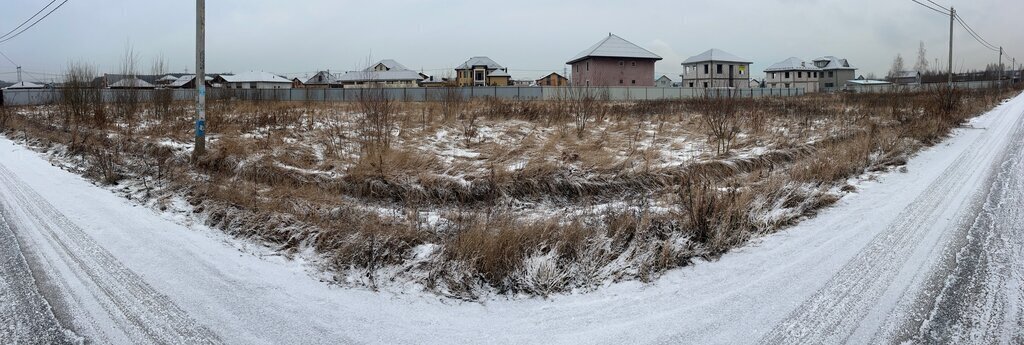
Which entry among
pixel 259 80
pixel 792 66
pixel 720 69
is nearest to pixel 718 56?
pixel 720 69

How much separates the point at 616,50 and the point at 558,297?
5809cm

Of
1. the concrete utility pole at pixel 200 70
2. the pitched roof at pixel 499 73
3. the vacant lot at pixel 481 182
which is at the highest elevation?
the pitched roof at pixel 499 73

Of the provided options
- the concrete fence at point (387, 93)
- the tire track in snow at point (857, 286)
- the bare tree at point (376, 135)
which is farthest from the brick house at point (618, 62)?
the tire track in snow at point (857, 286)

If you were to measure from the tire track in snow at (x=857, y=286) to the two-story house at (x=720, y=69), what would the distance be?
245 ft

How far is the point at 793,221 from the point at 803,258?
1332 mm

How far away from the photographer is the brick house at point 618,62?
194 ft

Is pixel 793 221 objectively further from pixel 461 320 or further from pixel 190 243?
pixel 190 243

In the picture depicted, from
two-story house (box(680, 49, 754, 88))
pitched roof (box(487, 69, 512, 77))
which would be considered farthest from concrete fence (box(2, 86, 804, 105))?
pitched roof (box(487, 69, 512, 77))

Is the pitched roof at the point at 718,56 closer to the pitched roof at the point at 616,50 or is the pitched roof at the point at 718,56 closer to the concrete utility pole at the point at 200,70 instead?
the pitched roof at the point at 616,50

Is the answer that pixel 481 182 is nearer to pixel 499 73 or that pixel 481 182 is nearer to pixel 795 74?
pixel 499 73

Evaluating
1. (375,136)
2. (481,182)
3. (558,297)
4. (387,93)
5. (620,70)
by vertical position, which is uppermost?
(620,70)

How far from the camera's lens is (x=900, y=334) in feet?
11.3

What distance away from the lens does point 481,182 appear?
8.34 meters

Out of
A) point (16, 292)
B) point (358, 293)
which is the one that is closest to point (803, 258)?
point (358, 293)
